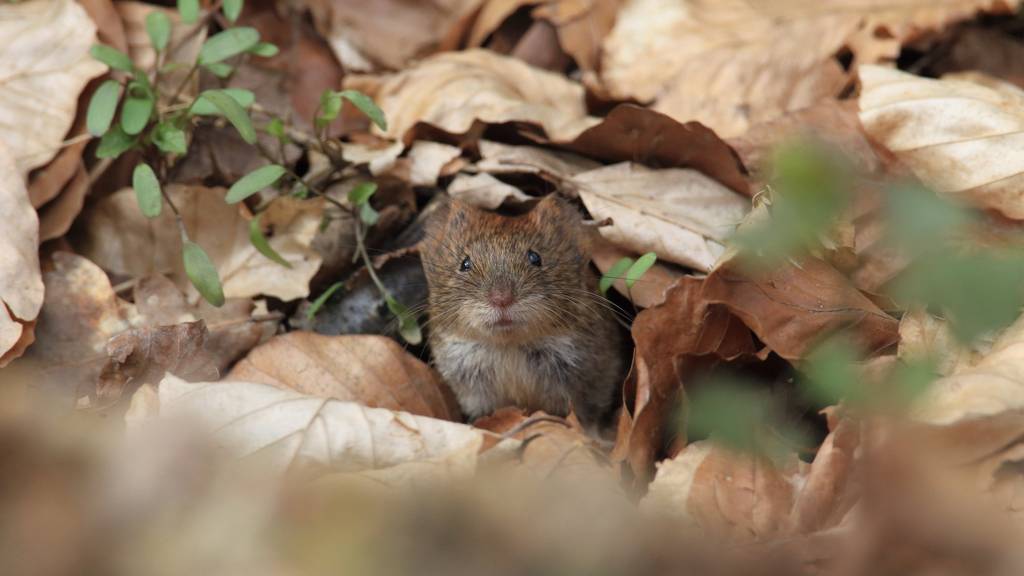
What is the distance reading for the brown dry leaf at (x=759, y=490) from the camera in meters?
3.10

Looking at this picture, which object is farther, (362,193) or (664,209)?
(362,193)

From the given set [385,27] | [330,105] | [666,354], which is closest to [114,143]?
[330,105]

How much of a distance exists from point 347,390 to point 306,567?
250 centimetres

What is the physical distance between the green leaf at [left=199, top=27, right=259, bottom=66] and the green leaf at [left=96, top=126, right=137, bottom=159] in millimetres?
493

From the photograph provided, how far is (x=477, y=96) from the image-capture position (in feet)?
Result: 17.0

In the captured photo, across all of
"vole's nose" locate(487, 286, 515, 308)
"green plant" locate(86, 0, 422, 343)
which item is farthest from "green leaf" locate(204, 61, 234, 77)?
"vole's nose" locate(487, 286, 515, 308)

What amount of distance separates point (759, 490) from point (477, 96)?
2708 millimetres

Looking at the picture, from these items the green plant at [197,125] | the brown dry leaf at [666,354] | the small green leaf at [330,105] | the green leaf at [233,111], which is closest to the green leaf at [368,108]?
the green plant at [197,125]

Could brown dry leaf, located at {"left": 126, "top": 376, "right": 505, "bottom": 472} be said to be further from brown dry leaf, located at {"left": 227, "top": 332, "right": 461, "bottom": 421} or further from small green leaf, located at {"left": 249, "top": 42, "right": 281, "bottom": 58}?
small green leaf, located at {"left": 249, "top": 42, "right": 281, "bottom": 58}

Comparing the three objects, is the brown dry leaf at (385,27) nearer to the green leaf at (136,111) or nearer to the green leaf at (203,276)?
the green leaf at (136,111)

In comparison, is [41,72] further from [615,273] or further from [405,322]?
[615,273]

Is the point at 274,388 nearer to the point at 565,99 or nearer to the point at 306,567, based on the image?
the point at 306,567

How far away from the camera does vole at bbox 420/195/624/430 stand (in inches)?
183

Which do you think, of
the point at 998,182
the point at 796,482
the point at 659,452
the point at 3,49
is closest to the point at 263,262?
the point at 3,49
